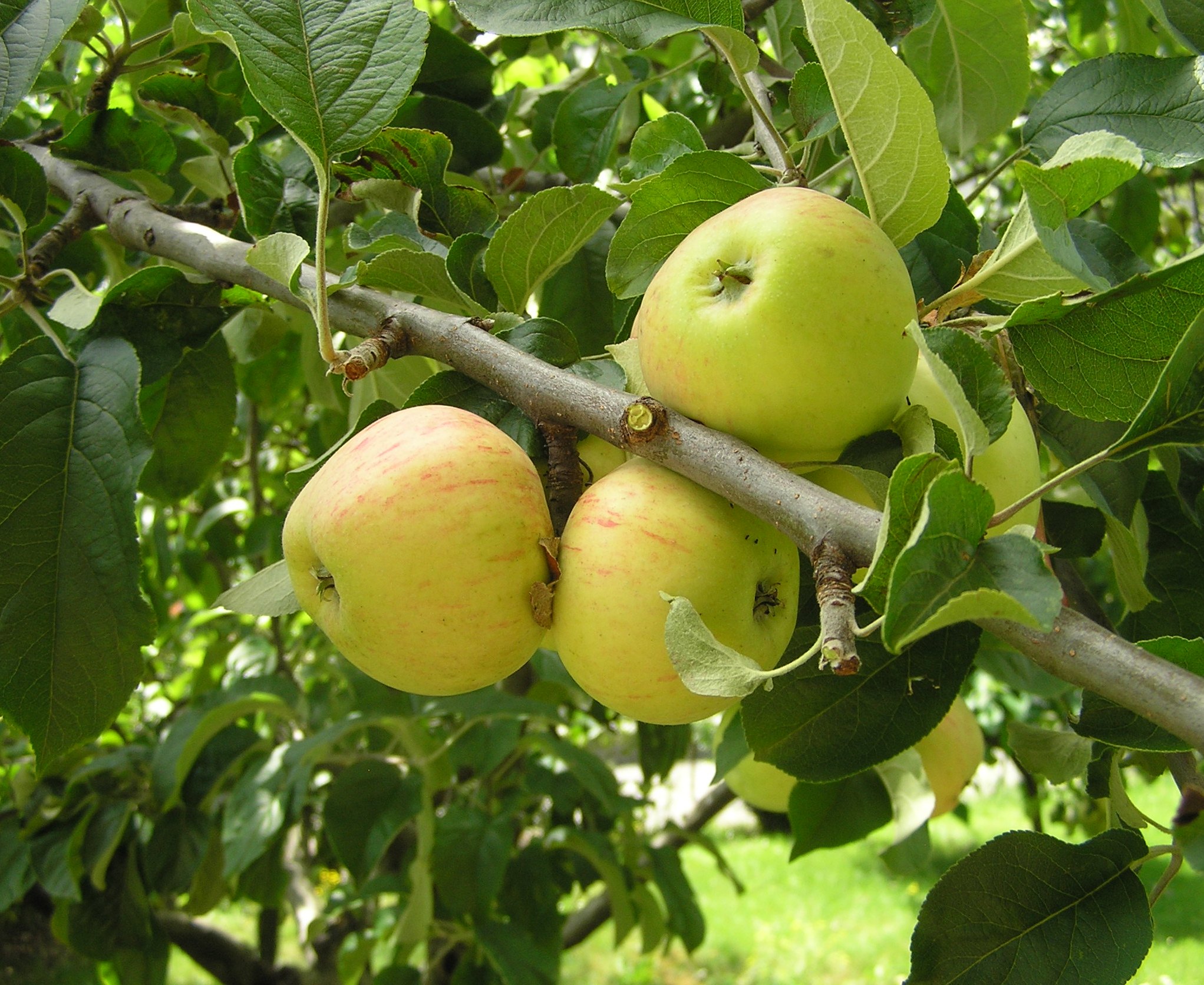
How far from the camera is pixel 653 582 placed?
76cm

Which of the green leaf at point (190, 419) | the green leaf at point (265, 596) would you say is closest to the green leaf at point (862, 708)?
the green leaf at point (265, 596)

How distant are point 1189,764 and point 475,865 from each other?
5.09ft

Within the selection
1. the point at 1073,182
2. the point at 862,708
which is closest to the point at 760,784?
the point at 862,708

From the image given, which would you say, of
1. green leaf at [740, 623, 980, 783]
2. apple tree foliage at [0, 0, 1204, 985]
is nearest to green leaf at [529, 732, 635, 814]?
apple tree foliage at [0, 0, 1204, 985]

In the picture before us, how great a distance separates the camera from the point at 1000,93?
128cm

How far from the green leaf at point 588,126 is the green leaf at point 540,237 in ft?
1.52

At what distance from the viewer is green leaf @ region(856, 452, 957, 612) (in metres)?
0.58

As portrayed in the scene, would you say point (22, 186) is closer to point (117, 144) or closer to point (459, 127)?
point (117, 144)

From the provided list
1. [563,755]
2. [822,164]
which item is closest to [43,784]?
[563,755]

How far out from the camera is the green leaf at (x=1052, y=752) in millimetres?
1009

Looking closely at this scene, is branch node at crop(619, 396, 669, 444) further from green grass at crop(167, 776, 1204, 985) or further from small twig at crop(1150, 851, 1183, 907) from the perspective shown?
green grass at crop(167, 776, 1204, 985)

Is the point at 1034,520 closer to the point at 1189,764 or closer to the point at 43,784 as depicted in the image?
the point at 1189,764

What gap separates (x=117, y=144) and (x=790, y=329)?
3.50 feet

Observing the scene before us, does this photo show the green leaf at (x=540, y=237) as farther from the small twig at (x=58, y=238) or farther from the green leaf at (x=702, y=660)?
the small twig at (x=58, y=238)
